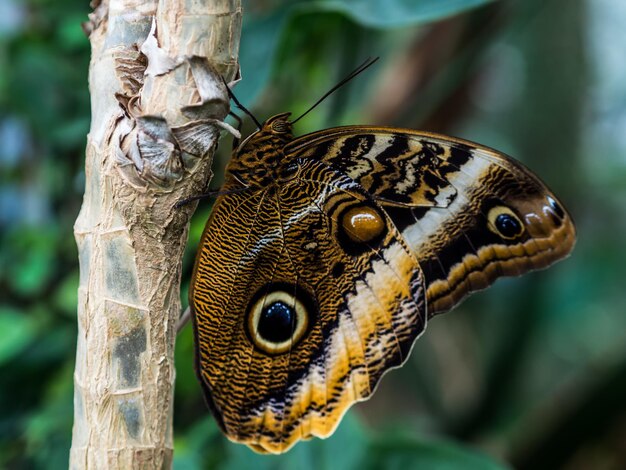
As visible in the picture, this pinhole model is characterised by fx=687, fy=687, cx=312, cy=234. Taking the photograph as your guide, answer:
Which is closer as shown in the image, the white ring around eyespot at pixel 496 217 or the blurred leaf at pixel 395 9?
the white ring around eyespot at pixel 496 217

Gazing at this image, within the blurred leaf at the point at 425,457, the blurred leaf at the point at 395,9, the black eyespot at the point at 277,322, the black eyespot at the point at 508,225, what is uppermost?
the blurred leaf at the point at 395,9

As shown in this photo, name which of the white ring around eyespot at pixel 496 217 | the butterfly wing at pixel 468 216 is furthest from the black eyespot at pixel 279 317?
the white ring around eyespot at pixel 496 217

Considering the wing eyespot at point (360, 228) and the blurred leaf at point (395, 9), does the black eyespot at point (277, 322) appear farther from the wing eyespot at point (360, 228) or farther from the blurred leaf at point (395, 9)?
the blurred leaf at point (395, 9)

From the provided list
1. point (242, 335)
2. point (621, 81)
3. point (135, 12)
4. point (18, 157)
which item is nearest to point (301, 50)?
point (18, 157)

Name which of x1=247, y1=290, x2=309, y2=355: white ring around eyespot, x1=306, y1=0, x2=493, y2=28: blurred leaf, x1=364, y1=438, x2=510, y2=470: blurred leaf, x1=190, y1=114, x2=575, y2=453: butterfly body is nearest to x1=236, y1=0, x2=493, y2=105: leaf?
x1=306, y1=0, x2=493, y2=28: blurred leaf

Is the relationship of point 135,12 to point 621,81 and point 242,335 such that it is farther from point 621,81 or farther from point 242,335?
point 621,81

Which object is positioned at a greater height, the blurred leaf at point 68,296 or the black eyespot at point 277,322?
the black eyespot at point 277,322

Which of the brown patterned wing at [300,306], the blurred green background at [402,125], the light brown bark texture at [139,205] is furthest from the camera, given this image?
the blurred green background at [402,125]

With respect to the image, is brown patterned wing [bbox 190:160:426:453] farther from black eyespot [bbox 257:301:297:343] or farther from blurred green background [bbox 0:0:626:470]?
blurred green background [bbox 0:0:626:470]

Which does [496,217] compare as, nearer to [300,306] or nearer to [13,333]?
[300,306]
